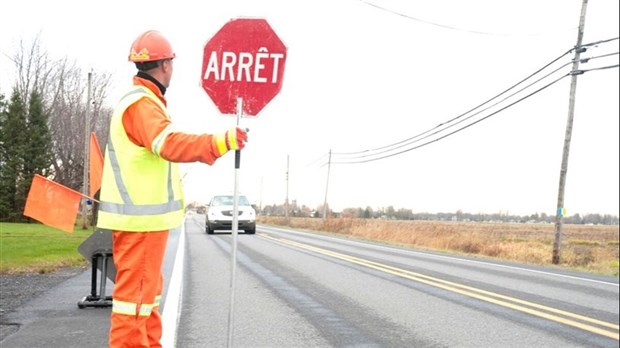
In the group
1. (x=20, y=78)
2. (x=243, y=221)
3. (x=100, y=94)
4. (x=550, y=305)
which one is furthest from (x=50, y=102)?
(x=243, y=221)

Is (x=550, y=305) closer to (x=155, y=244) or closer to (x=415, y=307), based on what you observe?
(x=415, y=307)

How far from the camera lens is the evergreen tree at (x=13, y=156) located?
12.1 metres

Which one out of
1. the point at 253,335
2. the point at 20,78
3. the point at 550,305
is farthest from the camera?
the point at 20,78

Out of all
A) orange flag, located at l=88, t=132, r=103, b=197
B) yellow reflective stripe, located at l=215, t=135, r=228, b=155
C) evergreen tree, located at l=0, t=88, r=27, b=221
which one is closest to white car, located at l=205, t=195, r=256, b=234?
evergreen tree, located at l=0, t=88, r=27, b=221

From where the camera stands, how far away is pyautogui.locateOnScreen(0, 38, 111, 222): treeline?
1195cm

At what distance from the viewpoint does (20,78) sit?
11375 millimetres

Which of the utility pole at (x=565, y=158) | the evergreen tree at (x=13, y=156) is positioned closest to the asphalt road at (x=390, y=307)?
the evergreen tree at (x=13, y=156)

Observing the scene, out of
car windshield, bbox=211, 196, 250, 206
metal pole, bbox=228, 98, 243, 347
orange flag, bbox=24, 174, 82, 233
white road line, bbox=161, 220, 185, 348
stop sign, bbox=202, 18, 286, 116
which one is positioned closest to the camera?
metal pole, bbox=228, 98, 243, 347

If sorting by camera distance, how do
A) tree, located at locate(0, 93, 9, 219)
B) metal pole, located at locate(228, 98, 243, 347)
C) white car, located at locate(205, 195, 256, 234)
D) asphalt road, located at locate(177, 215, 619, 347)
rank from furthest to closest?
1. white car, located at locate(205, 195, 256, 234)
2. tree, located at locate(0, 93, 9, 219)
3. asphalt road, located at locate(177, 215, 619, 347)
4. metal pole, located at locate(228, 98, 243, 347)

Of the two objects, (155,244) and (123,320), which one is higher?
(155,244)

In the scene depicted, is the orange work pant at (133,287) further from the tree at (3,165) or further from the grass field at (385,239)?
the tree at (3,165)

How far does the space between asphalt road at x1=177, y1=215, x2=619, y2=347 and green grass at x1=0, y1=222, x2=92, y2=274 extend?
2.65m

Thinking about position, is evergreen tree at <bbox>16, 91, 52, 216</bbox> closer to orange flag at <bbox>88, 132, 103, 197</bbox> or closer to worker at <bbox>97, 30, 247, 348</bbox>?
orange flag at <bbox>88, 132, 103, 197</bbox>

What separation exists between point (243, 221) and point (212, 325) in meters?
20.9
